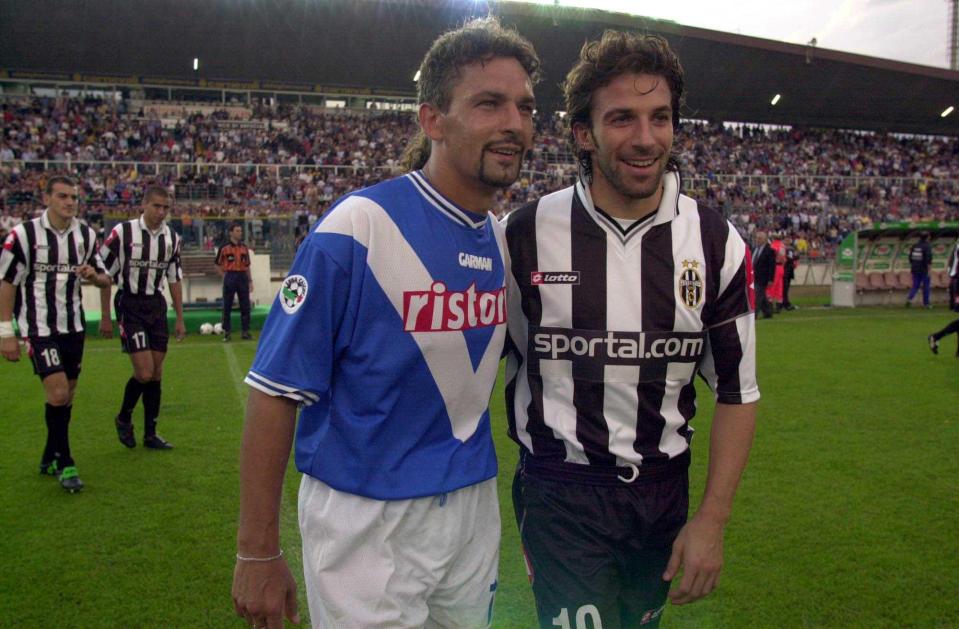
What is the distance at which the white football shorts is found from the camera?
6.18 feet

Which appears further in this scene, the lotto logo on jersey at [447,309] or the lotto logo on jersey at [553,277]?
the lotto logo on jersey at [553,277]

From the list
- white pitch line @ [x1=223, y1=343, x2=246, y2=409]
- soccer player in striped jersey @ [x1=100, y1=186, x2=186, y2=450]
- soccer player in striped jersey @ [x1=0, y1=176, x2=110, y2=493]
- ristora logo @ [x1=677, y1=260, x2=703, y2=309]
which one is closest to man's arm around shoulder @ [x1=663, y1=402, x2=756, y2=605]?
ristora logo @ [x1=677, y1=260, x2=703, y2=309]

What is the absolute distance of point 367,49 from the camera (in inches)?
1291

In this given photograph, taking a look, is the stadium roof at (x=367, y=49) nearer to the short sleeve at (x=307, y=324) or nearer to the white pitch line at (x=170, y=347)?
the white pitch line at (x=170, y=347)

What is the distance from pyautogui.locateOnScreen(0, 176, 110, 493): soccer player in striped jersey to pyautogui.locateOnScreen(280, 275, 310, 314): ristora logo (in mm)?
4648

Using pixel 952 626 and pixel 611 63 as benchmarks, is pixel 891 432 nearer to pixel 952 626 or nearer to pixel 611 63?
pixel 952 626

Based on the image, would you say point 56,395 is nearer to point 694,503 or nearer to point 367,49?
point 694,503

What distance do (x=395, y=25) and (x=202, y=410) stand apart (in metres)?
25.7

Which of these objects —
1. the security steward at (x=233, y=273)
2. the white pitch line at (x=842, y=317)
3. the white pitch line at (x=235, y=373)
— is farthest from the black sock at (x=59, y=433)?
the white pitch line at (x=842, y=317)

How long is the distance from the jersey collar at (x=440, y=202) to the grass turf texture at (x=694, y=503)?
7.56ft

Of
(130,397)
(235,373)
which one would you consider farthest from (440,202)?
(235,373)

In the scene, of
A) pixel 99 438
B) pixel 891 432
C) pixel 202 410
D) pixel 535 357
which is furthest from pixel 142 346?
pixel 891 432

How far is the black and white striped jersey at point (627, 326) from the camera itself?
2256 mm

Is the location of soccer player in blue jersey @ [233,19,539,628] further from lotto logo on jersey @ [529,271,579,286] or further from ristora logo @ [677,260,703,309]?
ristora logo @ [677,260,703,309]
